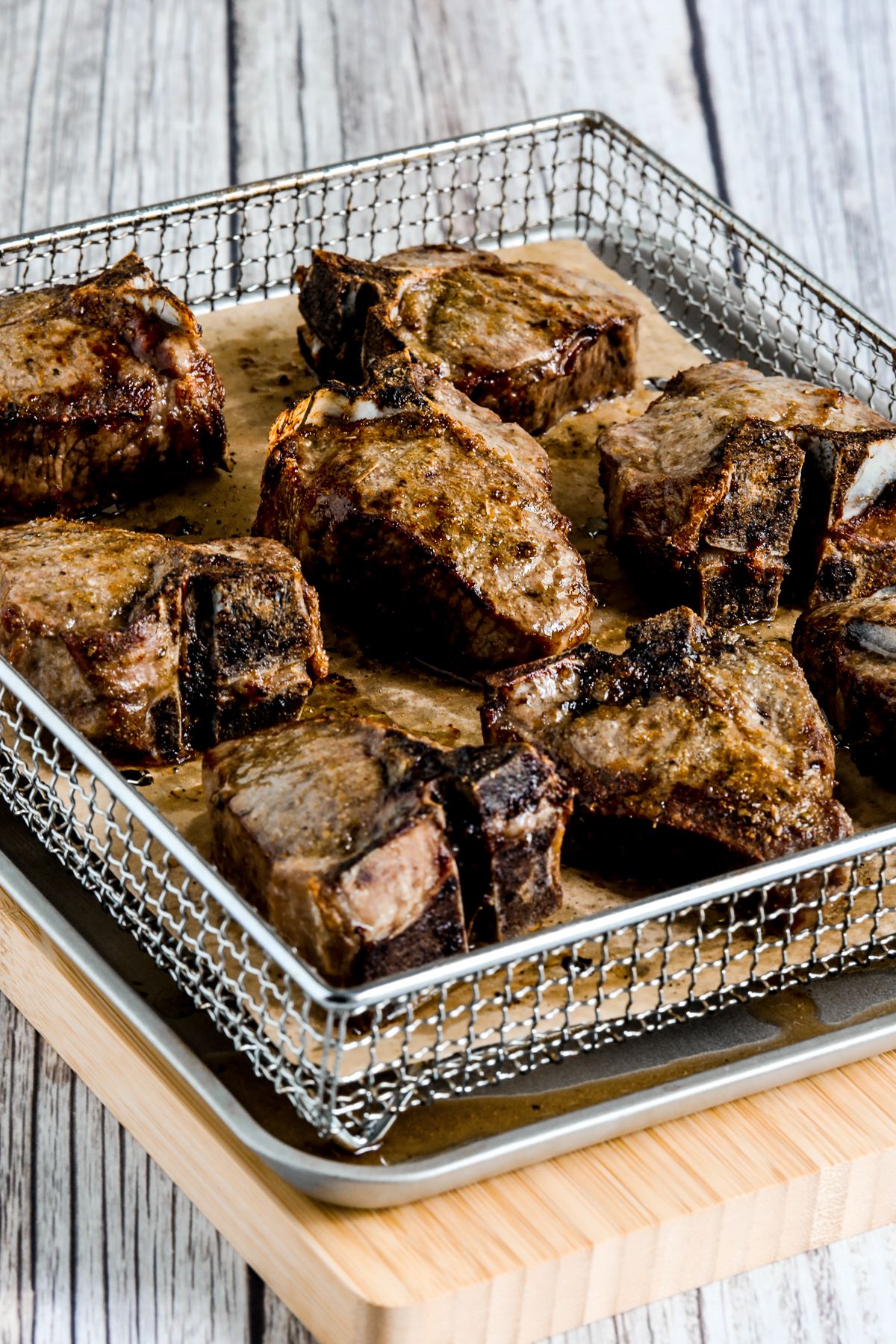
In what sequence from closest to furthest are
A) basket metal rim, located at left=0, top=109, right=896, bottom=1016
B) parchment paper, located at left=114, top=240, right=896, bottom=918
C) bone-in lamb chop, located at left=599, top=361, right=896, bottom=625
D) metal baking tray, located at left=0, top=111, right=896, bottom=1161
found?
basket metal rim, located at left=0, top=109, right=896, bottom=1016
metal baking tray, located at left=0, top=111, right=896, bottom=1161
parchment paper, located at left=114, top=240, right=896, bottom=918
bone-in lamb chop, located at left=599, top=361, right=896, bottom=625

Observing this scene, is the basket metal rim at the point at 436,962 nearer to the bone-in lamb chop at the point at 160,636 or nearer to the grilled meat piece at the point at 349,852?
the grilled meat piece at the point at 349,852

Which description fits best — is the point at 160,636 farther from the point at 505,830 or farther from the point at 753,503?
the point at 753,503

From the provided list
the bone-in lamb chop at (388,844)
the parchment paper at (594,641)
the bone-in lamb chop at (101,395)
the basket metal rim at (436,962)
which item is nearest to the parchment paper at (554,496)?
the parchment paper at (594,641)

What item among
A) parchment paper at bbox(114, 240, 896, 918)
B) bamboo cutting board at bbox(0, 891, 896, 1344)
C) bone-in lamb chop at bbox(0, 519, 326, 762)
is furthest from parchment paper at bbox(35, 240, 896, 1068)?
bamboo cutting board at bbox(0, 891, 896, 1344)

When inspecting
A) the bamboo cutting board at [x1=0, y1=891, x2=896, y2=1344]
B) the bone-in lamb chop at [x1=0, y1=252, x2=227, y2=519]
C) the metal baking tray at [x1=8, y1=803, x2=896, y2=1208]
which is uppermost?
the bone-in lamb chop at [x1=0, y1=252, x2=227, y2=519]

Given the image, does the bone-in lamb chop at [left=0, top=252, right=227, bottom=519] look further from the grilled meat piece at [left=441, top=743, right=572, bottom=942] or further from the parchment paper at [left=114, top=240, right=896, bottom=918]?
the grilled meat piece at [left=441, top=743, right=572, bottom=942]
